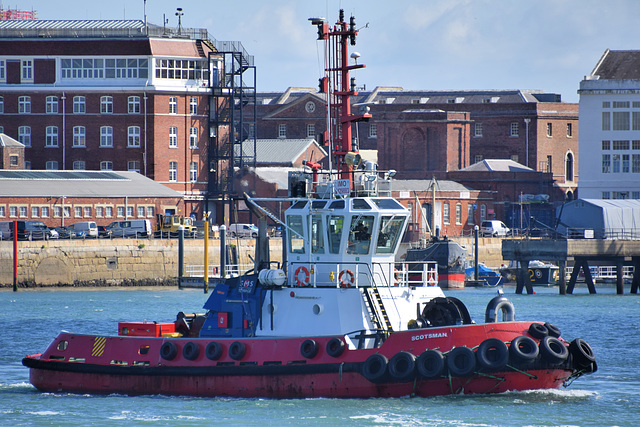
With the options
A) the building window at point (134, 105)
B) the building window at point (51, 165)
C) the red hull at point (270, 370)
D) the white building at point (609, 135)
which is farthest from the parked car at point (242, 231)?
the red hull at point (270, 370)

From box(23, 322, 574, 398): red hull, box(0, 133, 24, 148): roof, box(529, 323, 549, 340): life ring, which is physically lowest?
box(23, 322, 574, 398): red hull

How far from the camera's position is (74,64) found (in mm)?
82875

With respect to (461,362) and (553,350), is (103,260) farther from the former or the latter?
(553,350)

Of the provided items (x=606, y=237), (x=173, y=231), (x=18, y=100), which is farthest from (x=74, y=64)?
(x=606, y=237)

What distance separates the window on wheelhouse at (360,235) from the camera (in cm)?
2514

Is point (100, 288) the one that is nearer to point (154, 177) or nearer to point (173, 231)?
point (173, 231)

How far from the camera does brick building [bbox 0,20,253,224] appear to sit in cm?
8256

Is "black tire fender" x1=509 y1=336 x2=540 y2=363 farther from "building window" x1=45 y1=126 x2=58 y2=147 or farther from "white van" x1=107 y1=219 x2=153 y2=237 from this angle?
"building window" x1=45 y1=126 x2=58 y2=147

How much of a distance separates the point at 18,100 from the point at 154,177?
494 inches

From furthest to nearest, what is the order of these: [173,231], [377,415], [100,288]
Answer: [173,231] < [100,288] < [377,415]

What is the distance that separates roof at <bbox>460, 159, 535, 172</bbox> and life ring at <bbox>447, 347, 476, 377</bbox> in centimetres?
7562

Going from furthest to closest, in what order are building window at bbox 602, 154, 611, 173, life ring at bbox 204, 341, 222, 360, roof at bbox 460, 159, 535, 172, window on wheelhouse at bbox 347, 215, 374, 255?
roof at bbox 460, 159, 535, 172 < building window at bbox 602, 154, 611, 173 < window on wheelhouse at bbox 347, 215, 374, 255 < life ring at bbox 204, 341, 222, 360

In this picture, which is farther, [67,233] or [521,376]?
[67,233]

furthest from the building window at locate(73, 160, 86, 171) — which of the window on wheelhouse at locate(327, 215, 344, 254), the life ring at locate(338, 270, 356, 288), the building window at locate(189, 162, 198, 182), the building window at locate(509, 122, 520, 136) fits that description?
the life ring at locate(338, 270, 356, 288)
